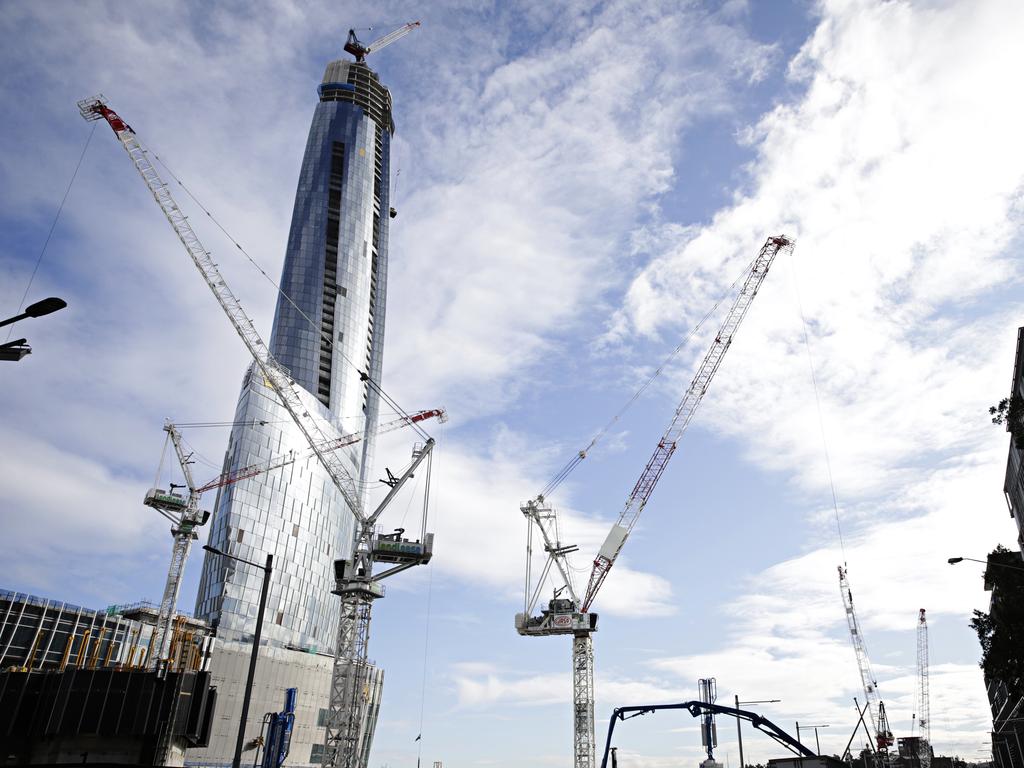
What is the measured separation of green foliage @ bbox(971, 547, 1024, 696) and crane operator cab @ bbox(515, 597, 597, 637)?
68.6 meters

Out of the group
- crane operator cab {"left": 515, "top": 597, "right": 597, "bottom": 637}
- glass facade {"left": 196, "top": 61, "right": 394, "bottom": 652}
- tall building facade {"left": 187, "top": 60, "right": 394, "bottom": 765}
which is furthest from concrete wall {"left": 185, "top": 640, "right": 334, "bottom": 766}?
crane operator cab {"left": 515, "top": 597, "right": 597, "bottom": 637}

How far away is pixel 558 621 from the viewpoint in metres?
123

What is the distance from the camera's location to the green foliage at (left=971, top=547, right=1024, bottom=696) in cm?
5291

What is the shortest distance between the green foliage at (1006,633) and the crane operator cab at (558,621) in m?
68.6

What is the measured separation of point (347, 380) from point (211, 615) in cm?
6252

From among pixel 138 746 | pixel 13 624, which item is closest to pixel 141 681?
pixel 138 746

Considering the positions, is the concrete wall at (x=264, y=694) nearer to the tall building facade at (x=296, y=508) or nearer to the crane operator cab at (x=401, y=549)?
the tall building facade at (x=296, y=508)

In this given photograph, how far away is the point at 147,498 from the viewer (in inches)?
5605

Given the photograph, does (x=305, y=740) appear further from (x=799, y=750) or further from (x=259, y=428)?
(x=799, y=750)

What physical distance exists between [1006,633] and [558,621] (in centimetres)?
7688


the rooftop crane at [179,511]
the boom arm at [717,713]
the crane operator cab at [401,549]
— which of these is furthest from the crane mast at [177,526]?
the boom arm at [717,713]

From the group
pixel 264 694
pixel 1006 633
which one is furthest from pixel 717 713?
pixel 264 694

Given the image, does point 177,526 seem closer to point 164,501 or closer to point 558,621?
point 164,501

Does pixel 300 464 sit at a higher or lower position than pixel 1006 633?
higher
